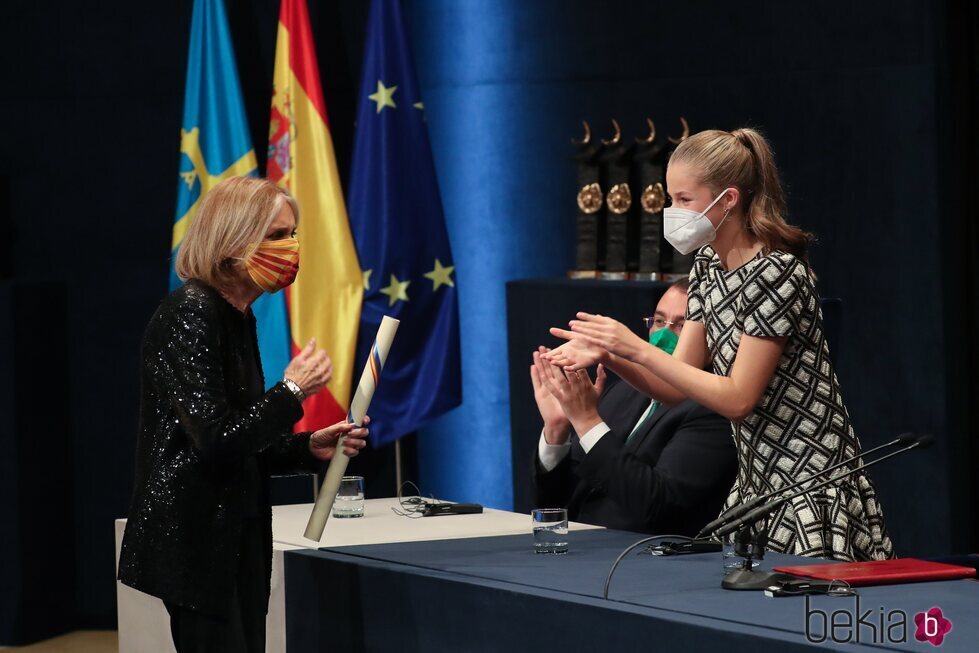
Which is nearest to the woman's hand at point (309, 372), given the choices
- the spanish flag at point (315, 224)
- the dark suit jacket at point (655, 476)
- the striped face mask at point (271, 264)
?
the striped face mask at point (271, 264)

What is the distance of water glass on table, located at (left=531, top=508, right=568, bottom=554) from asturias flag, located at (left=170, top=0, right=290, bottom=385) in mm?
2510

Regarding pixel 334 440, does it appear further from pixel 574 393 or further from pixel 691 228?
pixel 691 228

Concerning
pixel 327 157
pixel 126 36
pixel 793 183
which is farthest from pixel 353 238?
pixel 793 183

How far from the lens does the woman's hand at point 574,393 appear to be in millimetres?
2961

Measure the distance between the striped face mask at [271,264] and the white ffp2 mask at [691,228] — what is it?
795mm

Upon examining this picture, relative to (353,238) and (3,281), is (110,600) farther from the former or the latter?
(353,238)

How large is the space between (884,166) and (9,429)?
3222 mm

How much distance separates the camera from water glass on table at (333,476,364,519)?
3.59 metres

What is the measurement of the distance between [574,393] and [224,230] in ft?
2.76

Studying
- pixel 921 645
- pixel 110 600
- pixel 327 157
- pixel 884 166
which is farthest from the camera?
pixel 110 600

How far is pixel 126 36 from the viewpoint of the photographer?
18.2 feet

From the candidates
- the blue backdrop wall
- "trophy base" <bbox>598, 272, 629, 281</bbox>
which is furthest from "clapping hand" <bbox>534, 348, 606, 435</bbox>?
the blue backdrop wall

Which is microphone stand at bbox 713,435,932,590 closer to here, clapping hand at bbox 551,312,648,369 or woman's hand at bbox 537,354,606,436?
clapping hand at bbox 551,312,648,369

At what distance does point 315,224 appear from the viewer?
205 inches
